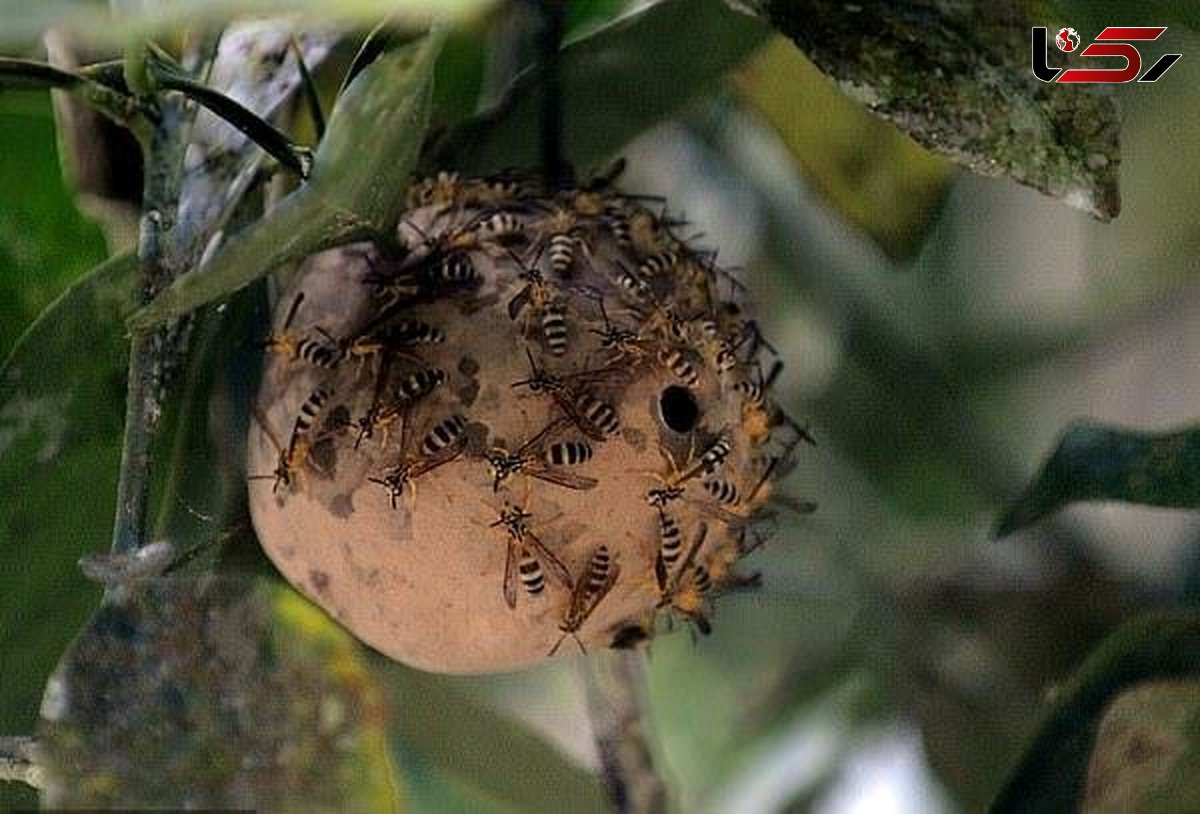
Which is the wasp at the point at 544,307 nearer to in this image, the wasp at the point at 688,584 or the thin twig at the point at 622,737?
the wasp at the point at 688,584

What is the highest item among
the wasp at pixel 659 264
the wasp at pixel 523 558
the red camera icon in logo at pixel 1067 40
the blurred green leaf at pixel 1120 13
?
the red camera icon in logo at pixel 1067 40

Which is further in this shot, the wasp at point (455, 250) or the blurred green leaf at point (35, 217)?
the blurred green leaf at point (35, 217)

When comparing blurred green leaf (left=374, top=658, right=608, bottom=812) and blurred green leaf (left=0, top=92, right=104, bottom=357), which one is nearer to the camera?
blurred green leaf (left=0, top=92, right=104, bottom=357)

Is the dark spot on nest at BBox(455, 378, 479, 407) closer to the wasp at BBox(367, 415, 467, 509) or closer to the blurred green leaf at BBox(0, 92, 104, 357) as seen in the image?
the wasp at BBox(367, 415, 467, 509)

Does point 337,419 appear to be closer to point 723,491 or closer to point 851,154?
point 723,491

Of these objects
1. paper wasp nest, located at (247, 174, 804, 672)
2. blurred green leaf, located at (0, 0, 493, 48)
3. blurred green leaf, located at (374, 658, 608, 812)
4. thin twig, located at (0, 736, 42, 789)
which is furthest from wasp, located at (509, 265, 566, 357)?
blurred green leaf, located at (374, 658, 608, 812)

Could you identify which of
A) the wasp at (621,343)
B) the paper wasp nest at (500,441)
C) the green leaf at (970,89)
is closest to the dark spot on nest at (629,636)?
the paper wasp nest at (500,441)

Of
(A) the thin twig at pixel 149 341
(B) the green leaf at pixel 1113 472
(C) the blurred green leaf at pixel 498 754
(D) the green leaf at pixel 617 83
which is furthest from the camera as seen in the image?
(C) the blurred green leaf at pixel 498 754
